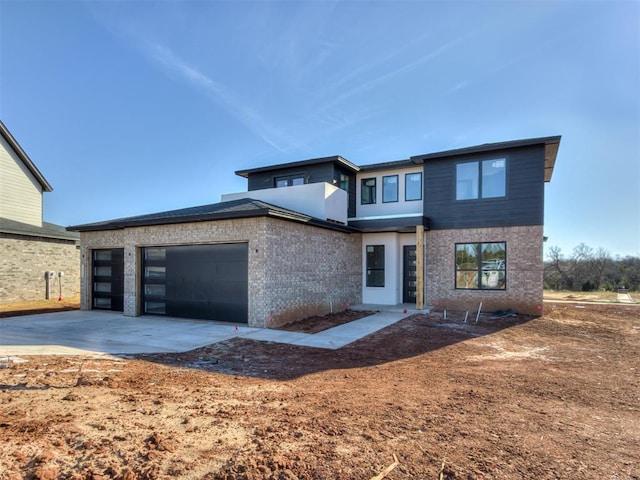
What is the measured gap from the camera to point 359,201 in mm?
17078

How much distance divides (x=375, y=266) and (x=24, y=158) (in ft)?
67.7

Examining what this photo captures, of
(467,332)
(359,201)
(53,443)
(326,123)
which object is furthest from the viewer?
(326,123)

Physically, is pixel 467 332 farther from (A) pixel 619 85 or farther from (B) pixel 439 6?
(A) pixel 619 85

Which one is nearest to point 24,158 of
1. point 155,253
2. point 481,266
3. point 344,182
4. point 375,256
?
point 155,253

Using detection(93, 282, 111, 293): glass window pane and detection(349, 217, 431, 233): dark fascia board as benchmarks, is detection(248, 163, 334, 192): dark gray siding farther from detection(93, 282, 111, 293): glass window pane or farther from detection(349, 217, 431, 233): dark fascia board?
detection(93, 282, 111, 293): glass window pane

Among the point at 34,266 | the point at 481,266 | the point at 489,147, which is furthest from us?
the point at 34,266

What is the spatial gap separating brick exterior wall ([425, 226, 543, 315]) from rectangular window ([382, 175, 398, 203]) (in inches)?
101

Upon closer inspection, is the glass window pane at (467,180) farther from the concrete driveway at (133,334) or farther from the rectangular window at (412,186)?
the concrete driveway at (133,334)

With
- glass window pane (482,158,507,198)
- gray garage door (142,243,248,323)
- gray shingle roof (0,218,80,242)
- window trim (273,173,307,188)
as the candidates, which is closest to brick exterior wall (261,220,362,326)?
gray garage door (142,243,248,323)

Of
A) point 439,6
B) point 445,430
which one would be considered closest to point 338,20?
point 439,6

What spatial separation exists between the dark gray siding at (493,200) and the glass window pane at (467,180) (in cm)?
18

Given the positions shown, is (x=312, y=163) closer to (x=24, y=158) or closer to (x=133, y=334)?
(x=133, y=334)

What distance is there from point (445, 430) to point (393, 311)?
9.93 m

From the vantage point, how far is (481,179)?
13.8m
